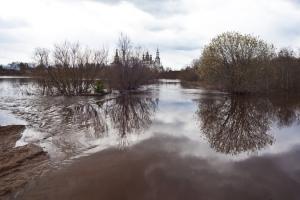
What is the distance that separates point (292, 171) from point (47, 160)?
6699 mm

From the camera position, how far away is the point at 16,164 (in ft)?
23.6

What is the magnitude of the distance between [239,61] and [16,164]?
37298 mm

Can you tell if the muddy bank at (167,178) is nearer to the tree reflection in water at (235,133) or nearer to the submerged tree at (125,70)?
the tree reflection in water at (235,133)

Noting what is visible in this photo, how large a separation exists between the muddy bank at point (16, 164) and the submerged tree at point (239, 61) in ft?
115

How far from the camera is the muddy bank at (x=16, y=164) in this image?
19.4 ft

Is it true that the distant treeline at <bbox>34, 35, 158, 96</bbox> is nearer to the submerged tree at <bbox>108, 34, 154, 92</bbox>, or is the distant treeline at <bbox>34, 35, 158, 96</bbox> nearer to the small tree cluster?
the submerged tree at <bbox>108, 34, 154, 92</bbox>

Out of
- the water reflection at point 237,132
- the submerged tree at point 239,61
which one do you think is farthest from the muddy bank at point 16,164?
the submerged tree at point 239,61

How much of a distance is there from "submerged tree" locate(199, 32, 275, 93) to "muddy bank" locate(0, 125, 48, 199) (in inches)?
1379

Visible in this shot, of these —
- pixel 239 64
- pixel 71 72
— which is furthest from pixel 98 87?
pixel 239 64

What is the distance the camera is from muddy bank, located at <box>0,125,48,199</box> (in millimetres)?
5910

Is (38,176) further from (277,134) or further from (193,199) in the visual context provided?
(277,134)

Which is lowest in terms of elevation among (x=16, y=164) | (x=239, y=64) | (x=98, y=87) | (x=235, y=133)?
(x=235, y=133)

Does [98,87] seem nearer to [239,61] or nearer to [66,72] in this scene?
[66,72]

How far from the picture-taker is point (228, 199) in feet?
17.6
